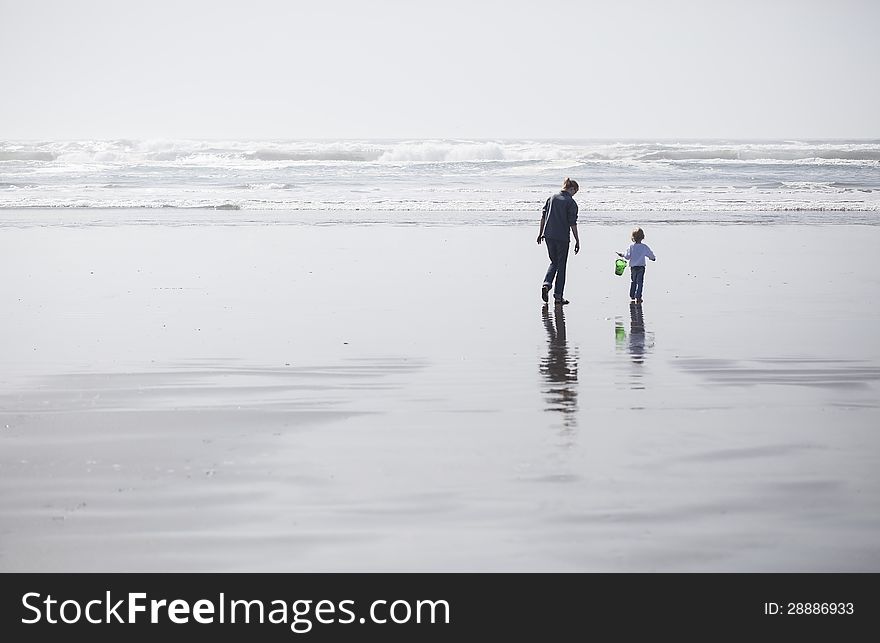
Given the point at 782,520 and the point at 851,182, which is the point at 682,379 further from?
the point at 851,182

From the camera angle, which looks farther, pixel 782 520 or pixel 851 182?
pixel 851 182

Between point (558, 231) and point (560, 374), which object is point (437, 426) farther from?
point (558, 231)

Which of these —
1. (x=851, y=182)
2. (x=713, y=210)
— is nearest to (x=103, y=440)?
(x=713, y=210)

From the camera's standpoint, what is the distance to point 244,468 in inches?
247

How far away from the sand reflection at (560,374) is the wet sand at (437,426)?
4 cm

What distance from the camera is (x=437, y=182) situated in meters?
46.8

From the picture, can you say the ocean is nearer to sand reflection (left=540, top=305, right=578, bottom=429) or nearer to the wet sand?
the wet sand

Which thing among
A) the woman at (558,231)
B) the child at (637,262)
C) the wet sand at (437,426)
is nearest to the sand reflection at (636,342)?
the wet sand at (437,426)

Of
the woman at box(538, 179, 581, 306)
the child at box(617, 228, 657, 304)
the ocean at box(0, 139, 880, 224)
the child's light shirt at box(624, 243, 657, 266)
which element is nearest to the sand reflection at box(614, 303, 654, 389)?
the child at box(617, 228, 657, 304)

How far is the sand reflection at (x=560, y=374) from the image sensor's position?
25.4 ft

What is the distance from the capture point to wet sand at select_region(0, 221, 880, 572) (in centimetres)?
505

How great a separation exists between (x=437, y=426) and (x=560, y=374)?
6.88 ft

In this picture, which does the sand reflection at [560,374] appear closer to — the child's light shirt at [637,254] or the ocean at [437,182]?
the child's light shirt at [637,254]
